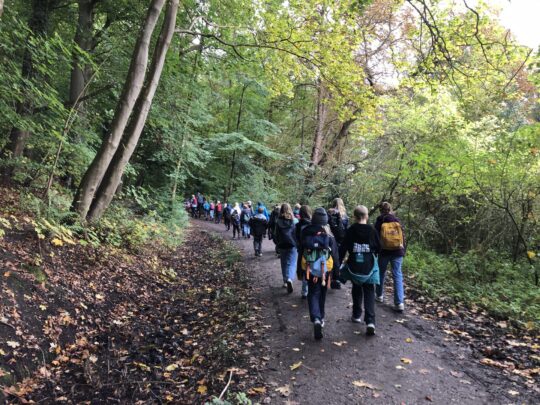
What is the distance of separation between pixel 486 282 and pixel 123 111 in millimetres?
9350

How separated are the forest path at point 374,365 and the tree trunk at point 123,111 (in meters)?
4.98

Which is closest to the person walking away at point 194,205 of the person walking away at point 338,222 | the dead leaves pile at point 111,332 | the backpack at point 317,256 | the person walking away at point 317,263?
the dead leaves pile at point 111,332

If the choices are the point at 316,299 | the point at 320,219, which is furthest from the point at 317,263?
the point at 320,219

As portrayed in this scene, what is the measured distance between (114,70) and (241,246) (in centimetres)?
779

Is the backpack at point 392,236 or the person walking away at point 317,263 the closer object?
the person walking away at point 317,263

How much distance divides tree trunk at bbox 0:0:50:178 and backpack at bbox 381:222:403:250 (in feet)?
26.5

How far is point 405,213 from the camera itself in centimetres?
1255

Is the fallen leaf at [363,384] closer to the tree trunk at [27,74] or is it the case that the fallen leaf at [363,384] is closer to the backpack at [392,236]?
the backpack at [392,236]

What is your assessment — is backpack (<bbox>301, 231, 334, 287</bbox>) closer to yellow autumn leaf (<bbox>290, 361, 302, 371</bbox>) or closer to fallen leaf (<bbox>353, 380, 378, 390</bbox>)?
yellow autumn leaf (<bbox>290, 361, 302, 371</bbox>)

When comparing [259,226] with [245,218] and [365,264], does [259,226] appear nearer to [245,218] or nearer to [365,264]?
[245,218]

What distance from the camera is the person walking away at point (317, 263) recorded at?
5.36 metres

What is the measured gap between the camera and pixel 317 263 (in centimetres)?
545

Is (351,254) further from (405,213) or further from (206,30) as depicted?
(206,30)

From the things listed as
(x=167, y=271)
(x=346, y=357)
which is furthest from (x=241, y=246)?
(x=346, y=357)
